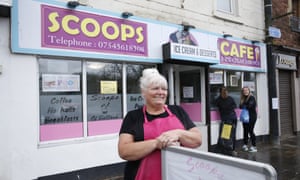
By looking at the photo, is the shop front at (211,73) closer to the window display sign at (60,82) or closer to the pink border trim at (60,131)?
the window display sign at (60,82)

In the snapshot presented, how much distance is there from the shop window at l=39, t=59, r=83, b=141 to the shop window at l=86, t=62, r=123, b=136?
227 millimetres

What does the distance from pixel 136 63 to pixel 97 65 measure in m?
0.99

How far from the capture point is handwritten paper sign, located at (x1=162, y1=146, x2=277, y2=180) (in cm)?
140

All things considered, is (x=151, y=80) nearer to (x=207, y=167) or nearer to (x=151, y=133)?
(x=151, y=133)

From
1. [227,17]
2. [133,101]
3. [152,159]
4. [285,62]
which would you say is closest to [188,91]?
[133,101]

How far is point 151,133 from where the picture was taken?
79.5 inches

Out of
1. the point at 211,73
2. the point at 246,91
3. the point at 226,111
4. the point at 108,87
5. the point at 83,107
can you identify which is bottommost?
the point at 226,111

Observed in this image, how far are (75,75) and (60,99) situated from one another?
56 cm

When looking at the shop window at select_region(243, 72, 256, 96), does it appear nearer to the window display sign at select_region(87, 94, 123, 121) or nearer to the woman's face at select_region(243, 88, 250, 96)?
the woman's face at select_region(243, 88, 250, 96)

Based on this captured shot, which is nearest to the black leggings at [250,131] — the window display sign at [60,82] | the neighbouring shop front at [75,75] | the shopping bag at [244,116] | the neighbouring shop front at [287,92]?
the shopping bag at [244,116]

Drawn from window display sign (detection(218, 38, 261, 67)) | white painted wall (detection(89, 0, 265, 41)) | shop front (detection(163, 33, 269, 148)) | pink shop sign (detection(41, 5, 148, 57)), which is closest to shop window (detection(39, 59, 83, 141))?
pink shop sign (detection(41, 5, 148, 57))

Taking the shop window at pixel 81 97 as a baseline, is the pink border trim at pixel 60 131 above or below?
below

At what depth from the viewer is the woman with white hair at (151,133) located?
194 centimetres

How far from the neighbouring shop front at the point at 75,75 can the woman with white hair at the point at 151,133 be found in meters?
3.22
